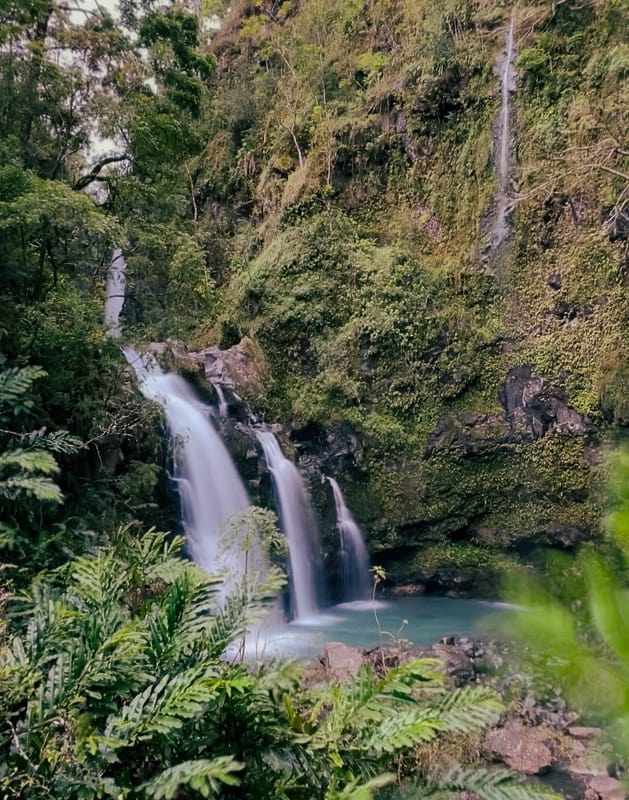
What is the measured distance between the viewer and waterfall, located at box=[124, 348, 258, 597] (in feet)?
27.4

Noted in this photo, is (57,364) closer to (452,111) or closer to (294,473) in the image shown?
(294,473)

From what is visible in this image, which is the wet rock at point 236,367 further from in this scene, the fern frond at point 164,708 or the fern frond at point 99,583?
the fern frond at point 164,708

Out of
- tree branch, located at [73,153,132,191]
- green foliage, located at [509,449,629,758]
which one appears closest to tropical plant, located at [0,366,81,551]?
tree branch, located at [73,153,132,191]

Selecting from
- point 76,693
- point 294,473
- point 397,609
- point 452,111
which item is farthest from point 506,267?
point 76,693

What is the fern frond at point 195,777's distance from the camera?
1806 mm

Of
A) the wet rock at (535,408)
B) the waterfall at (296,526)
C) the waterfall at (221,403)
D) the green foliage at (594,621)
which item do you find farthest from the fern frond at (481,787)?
the wet rock at (535,408)

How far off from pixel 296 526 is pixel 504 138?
8.58 m

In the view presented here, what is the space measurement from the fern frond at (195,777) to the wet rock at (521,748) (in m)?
4.00

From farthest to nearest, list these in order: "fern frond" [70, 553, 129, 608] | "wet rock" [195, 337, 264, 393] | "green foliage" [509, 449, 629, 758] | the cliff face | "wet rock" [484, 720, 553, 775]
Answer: "wet rock" [195, 337, 264, 393] < the cliff face < "wet rock" [484, 720, 553, 775] < "fern frond" [70, 553, 129, 608] < "green foliage" [509, 449, 629, 758]

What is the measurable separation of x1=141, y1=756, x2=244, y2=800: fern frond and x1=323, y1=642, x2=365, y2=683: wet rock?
153 inches

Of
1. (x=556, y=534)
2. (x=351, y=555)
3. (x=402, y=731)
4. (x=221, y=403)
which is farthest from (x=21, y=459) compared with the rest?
(x=556, y=534)

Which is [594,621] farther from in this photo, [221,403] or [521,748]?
[221,403]

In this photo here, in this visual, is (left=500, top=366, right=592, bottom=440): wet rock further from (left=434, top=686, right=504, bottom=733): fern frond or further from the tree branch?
(left=434, top=686, right=504, bottom=733): fern frond

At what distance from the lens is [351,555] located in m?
10.7
